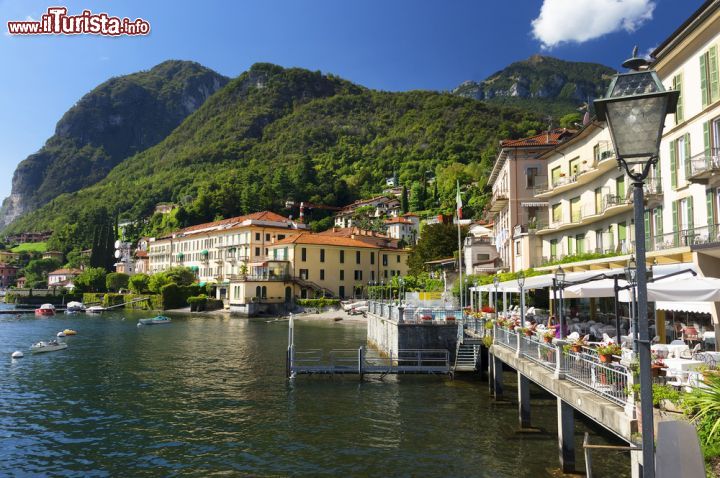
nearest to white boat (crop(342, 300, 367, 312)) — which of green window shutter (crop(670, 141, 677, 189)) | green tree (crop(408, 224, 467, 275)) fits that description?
green tree (crop(408, 224, 467, 275))

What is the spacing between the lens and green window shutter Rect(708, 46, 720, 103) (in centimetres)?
2058

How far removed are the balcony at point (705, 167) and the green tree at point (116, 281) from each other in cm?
10795

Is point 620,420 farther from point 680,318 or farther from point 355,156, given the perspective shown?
point 355,156

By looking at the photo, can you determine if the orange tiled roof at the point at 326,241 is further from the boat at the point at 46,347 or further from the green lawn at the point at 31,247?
the green lawn at the point at 31,247

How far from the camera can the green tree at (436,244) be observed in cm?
6500

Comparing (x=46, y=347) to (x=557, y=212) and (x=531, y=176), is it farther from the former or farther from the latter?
(x=531, y=176)

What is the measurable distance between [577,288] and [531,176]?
2760 centimetres

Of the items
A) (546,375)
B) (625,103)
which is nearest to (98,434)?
(546,375)

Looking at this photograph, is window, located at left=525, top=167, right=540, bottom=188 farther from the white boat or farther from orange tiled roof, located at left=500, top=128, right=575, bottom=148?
the white boat

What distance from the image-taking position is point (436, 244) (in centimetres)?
6575

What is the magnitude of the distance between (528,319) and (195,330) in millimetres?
38242

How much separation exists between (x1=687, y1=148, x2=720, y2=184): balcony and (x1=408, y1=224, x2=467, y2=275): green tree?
4268cm

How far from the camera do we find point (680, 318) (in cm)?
2552

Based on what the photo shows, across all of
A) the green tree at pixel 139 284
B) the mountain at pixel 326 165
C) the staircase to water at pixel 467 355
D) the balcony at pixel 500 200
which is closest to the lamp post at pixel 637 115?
the staircase to water at pixel 467 355
